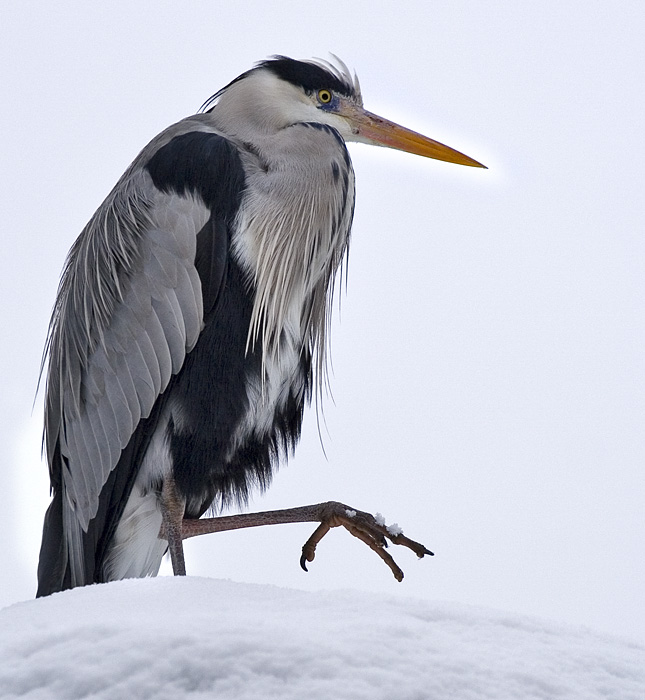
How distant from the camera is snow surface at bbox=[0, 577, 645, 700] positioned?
110 cm

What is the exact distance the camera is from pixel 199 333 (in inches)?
98.8

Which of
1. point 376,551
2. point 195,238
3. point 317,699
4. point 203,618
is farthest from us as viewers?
point 195,238

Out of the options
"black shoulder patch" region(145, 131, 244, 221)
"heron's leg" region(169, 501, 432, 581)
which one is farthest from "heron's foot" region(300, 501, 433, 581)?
"black shoulder patch" region(145, 131, 244, 221)

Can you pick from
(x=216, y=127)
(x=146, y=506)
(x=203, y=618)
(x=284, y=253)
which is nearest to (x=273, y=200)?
(x=284, y=253)

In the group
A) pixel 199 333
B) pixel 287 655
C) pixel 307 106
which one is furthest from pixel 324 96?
pixel 287 655

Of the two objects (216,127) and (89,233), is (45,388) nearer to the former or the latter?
(89,233)

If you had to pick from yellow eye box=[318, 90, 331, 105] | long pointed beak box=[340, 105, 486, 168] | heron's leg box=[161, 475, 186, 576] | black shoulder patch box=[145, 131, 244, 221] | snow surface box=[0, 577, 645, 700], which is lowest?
heron's leg box=[161, 475, 186, 576]

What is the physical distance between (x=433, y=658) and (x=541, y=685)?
0.13 meters

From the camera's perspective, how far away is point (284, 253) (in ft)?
8.54

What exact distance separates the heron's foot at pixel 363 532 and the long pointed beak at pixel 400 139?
1.18 metres

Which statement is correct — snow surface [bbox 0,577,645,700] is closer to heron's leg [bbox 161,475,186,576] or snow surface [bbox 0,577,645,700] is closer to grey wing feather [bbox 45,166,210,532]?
heron's leg [bbox 161,475,186,576]

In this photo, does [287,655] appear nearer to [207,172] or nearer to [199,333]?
[199,333]

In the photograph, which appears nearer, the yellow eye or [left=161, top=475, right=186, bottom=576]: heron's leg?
[left=161, top=475, right=186, bottom=576]: heron's leg

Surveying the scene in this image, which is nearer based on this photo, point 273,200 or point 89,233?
point 273,200
